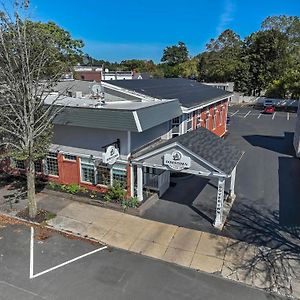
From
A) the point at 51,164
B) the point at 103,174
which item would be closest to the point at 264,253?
the point at 103,174

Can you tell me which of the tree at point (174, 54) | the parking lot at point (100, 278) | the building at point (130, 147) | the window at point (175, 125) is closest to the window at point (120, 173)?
the building at point (130, 147)

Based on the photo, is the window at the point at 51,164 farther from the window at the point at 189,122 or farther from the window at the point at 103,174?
the window at the point at 189,122

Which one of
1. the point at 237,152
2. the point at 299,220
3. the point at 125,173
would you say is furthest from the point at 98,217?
the point at 299,220

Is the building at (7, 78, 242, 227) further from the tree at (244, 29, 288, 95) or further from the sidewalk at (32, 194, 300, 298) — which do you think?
the tree at (244, 29, 288, 95)

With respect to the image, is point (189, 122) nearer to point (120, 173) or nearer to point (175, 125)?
point (175, 125)

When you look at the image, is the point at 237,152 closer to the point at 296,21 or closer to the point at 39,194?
the point at 39,194

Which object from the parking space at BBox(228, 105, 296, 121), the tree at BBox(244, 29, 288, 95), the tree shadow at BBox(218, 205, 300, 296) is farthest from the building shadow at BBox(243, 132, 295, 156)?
the tree at BBox(244, 29, 288, 95)
